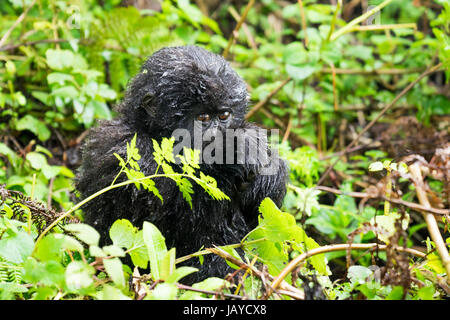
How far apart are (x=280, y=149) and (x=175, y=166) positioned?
3.90 feet

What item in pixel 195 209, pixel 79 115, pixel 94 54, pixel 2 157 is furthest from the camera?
pixel 94 54

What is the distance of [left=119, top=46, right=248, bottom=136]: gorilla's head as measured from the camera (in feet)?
8.60

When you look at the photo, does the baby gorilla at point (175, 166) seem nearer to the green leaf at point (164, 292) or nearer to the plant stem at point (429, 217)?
the green leaf at point (164, 292)

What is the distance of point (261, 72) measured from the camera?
5102 millimetres

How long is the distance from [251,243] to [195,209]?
62 centimetres

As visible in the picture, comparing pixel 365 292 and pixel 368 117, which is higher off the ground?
pixel 368 117

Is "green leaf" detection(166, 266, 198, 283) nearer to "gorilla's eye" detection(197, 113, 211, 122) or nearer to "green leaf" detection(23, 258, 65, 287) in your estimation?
"green leaf" detection(23, 258, 65, 287)

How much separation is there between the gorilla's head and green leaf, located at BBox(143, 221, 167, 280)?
957 mm

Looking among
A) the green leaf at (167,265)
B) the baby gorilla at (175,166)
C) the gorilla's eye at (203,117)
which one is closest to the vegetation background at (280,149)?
the green leaf at (167,265)

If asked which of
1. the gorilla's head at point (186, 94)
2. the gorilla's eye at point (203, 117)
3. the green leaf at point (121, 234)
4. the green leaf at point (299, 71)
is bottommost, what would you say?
the green leaf at point (121, 234)

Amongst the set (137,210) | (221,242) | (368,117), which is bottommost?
(221,242)

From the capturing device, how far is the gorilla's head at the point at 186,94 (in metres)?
2.62

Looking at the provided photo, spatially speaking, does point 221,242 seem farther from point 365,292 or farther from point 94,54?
point 94,54
